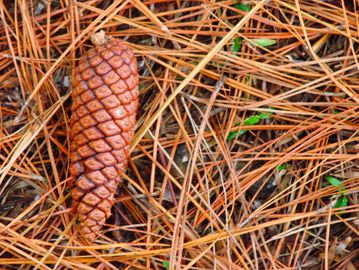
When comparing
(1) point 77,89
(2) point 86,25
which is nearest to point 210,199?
(1) point 77,89

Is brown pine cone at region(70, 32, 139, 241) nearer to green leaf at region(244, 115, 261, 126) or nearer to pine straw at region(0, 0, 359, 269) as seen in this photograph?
pine straw at region(0, 0, 359, 269)

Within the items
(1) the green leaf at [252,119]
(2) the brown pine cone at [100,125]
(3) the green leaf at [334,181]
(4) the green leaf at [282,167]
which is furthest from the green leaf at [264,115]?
(2) the brown pine cone at [100,125]

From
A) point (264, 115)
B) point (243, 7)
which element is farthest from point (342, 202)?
point (243, 7)

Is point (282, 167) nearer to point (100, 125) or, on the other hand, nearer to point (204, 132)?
point (204, 132)

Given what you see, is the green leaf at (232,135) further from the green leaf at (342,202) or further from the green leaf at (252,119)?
the green leaf at (342,202)

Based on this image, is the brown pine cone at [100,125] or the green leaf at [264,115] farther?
the green leaf at [264,115]

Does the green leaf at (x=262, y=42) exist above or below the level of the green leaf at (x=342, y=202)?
above

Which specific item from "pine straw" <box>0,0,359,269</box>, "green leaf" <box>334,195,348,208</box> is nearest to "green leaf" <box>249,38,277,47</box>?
"pine straw" <box>0,0,359,269</box>

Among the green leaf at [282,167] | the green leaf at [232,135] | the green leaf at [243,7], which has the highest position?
the green leaf at [243,7]
